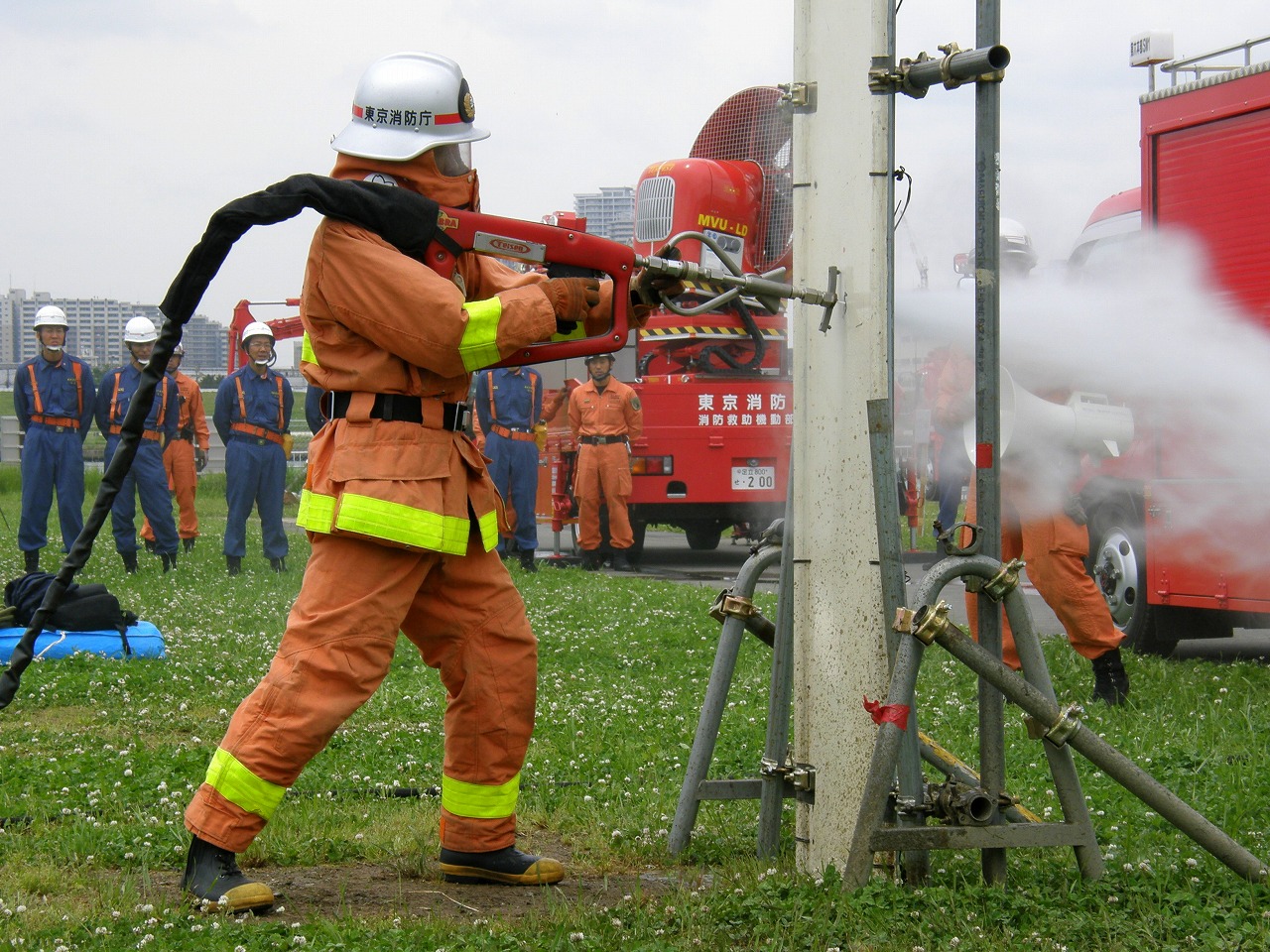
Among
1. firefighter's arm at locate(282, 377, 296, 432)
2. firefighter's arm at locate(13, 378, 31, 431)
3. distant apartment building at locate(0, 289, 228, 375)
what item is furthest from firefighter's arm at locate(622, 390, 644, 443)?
distant apartment building at locate(0, 289, 228, 375)

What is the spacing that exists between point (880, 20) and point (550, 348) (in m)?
1.24

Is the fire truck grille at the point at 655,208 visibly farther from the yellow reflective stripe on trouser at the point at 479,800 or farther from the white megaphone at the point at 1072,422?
the yellow reflective stripe on trouser at the point at 479,800

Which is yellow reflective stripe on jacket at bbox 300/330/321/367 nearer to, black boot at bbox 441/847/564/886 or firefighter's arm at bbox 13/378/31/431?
black boot at bbox 441/847/564/886

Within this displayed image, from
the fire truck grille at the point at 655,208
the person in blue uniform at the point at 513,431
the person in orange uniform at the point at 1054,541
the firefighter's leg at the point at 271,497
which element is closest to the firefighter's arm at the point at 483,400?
the person in blue uniform at the point at 513,431

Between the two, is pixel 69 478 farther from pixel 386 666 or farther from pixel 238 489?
pixel 386 666

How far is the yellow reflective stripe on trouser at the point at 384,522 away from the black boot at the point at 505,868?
2.99ft

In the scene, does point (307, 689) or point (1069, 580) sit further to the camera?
point (1069, 580)

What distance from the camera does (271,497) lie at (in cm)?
1391

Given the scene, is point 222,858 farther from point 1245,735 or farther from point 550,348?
point 1245,735

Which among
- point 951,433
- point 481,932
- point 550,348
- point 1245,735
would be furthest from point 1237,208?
point 481,932

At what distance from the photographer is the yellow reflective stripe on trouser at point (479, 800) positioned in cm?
404

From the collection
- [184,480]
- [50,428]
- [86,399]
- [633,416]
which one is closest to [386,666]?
[633,416]

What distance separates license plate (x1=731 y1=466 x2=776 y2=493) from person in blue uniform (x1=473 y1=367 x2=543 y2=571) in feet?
6.71

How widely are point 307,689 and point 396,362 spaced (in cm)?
88
